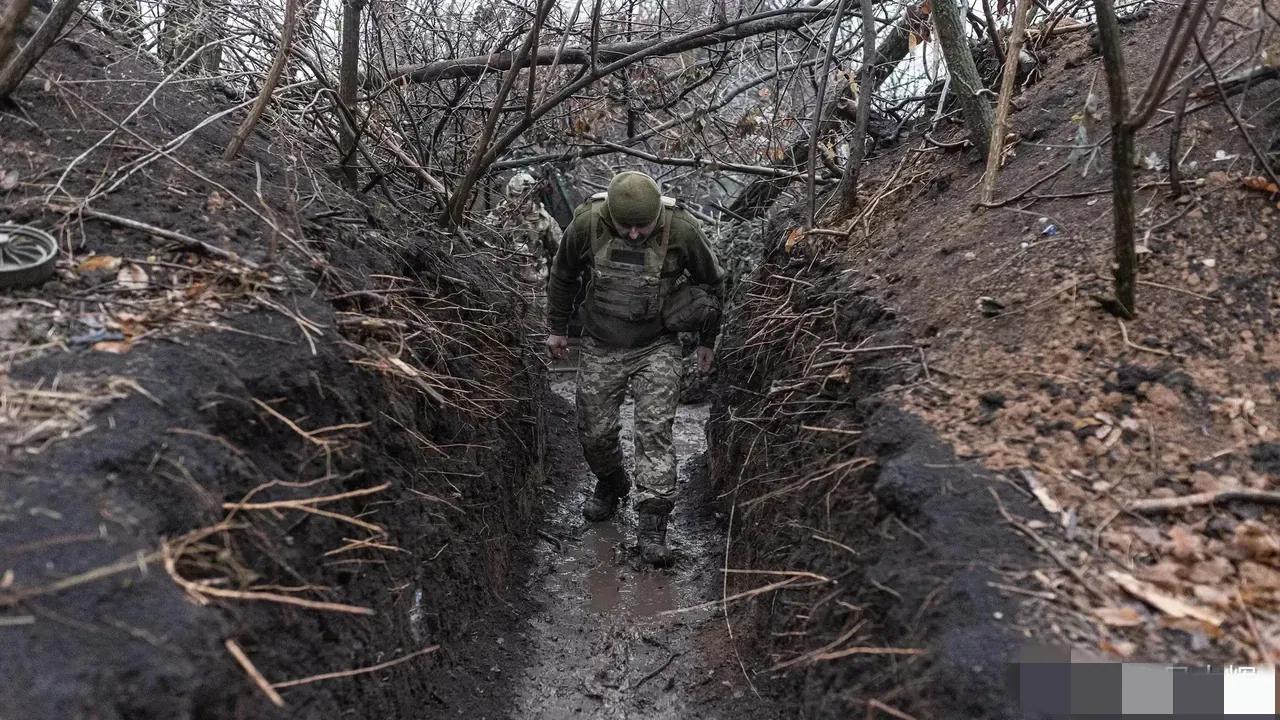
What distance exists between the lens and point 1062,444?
282cm

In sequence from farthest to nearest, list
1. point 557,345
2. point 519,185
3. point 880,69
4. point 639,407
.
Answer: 1. point 519,185
2. point 880,69
3. point 557,345
4. point 639,407

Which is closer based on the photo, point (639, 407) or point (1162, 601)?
point (1162, 601)

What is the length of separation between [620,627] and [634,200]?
7.64ft

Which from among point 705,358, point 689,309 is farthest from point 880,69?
point 705,358

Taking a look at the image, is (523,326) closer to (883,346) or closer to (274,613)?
(883,346)

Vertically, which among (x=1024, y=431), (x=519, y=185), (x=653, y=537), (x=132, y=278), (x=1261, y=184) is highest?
(x=519, y=185)

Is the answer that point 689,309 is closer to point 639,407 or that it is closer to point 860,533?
point 639,407

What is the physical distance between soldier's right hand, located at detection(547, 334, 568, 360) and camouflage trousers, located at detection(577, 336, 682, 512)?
0.43ft

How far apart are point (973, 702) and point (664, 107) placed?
18.6 feet

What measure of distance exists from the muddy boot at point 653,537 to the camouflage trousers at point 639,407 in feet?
0.16

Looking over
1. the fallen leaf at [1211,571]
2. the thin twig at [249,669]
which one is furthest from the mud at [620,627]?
the thin twig at [249,669]

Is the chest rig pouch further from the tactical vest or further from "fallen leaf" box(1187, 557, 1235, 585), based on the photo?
"fallen leaf" box(1187, 557, 1235, 585)

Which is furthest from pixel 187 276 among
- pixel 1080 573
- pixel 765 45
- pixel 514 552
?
pixel 765 45

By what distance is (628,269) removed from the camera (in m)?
5.28
